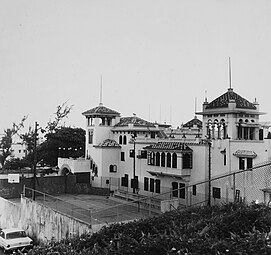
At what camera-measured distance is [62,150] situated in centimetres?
4638

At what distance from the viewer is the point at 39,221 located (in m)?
24.4

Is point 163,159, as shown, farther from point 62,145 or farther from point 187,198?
point 62,145

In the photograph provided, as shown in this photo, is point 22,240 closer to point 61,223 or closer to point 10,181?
point 61,223

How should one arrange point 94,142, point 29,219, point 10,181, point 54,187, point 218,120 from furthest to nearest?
point 94,142
point 54,187
point 10,181
point 218,120
point 29,219

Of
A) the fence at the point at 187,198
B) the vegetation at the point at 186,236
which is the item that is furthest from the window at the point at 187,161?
the vegetation at the point at 186,236

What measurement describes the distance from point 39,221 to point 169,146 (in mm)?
11946

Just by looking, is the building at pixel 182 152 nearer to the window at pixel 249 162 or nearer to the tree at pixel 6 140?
the window at pixel 249 162

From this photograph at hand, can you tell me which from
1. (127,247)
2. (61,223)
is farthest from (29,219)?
(127,247)

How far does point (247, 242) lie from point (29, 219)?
21332 millimetres

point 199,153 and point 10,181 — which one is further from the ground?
point 199,153

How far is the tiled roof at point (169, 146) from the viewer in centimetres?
2959

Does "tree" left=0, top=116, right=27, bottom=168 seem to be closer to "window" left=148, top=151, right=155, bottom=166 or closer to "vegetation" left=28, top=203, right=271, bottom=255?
"window" left=148, top=151, right=155, bottom=166

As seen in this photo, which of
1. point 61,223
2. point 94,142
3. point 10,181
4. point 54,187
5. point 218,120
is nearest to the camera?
point 61,223

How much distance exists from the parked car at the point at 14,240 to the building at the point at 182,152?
9.29 meters
